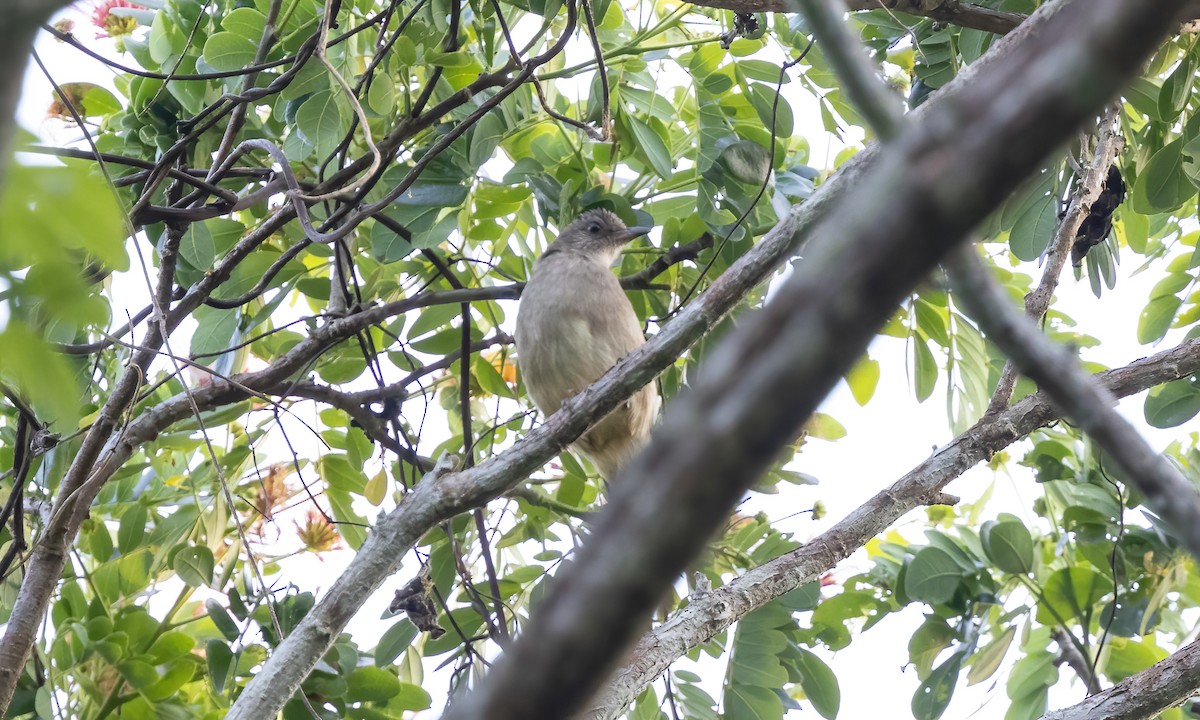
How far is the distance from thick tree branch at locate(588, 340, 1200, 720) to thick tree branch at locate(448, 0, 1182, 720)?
6.30 ft

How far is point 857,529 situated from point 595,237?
1.91 meters

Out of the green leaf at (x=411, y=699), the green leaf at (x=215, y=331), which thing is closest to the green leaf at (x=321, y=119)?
the green leaf at (x=215, y=331)

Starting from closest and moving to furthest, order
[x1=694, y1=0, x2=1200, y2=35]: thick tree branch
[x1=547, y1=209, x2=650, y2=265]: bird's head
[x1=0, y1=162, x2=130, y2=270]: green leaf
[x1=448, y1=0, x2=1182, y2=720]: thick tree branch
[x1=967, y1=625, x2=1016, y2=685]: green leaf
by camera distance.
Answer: [x1=448, y1=0, x2=1182, y2=720]: thick tree branch
[x1=0, y1=162, x2=130, y2=270]: green leaf
[x1=694, y1=0, x2=1200, y2=35]: thick tree branch
[x1=967, y1=625, x2=1016, y2=685]: green leaf
[x1=547, y1=209, x2=650, y2=265]: bird's head

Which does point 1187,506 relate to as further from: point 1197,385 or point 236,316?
point 236,316

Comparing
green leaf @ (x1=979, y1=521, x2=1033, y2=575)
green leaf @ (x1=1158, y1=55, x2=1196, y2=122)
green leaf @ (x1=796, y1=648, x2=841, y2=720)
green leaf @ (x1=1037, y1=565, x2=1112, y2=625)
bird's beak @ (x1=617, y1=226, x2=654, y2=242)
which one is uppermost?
bird's beak @ (x1=617, y1=226, x2=654, y2=242)

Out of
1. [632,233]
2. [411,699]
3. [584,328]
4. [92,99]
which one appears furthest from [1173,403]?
[92,99]

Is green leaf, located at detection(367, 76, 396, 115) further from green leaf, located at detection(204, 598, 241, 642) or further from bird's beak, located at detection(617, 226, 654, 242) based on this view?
green leaf, located at detection(204, 598, 241, 642)

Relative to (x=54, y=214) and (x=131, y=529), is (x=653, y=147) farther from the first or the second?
(x=54, y=214)

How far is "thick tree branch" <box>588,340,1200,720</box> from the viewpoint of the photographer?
2547 mm

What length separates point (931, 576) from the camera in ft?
11.0

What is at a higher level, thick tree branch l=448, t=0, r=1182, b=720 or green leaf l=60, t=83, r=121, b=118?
green leaf l=60, t=83, r=121, b=118

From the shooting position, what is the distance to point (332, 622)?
2.29m

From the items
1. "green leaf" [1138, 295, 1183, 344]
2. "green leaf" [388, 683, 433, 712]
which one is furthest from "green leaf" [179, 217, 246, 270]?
"green leaf" [1138, 295, 1183, 344]

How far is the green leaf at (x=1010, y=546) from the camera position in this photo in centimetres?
327
